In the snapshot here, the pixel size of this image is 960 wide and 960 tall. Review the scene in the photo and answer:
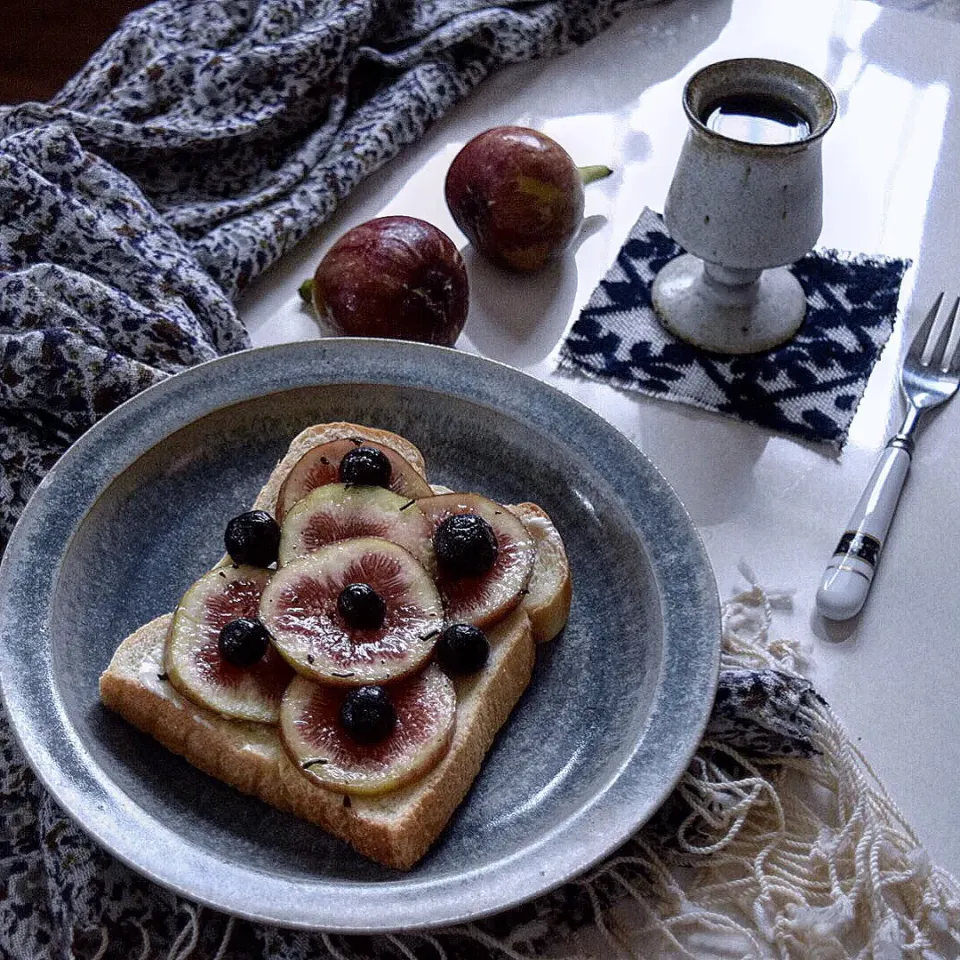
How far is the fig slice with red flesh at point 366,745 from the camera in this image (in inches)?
47.3

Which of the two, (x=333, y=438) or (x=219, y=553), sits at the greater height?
(x=333, y=438)

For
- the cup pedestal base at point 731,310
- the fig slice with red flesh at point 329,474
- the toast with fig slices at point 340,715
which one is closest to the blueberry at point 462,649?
the toast with fig slices at point 340,715

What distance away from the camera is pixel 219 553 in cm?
154

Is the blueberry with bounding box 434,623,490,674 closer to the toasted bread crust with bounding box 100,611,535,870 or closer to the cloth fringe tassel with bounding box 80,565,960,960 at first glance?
the toasted bread crust with bounding box 100,611,535,870

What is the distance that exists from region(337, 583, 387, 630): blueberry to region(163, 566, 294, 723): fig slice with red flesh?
0.31 feet

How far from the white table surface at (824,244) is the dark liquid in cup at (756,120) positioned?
1.26 feet

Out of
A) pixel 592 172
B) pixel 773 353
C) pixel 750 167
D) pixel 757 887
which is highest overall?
pixel 750 167

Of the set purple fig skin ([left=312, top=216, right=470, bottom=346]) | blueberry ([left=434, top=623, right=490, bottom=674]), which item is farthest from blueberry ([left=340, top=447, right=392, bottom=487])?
purple fig skin ([left=312, top=216, right=470, bottom=346])

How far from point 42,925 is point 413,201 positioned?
1.40 meters

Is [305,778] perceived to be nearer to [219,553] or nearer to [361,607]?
[361,607]

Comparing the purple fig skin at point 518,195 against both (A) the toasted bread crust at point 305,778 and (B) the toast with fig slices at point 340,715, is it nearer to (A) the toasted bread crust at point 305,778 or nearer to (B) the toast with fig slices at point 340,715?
(B) the toast with fig slices at point 340,715

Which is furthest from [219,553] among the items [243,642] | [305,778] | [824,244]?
[824,244]

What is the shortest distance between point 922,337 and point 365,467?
96 centimetres

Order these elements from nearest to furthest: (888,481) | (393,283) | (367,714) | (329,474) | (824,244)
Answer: (367,714) → (329,474) → (888,481) → (393,283) → (824,244)
